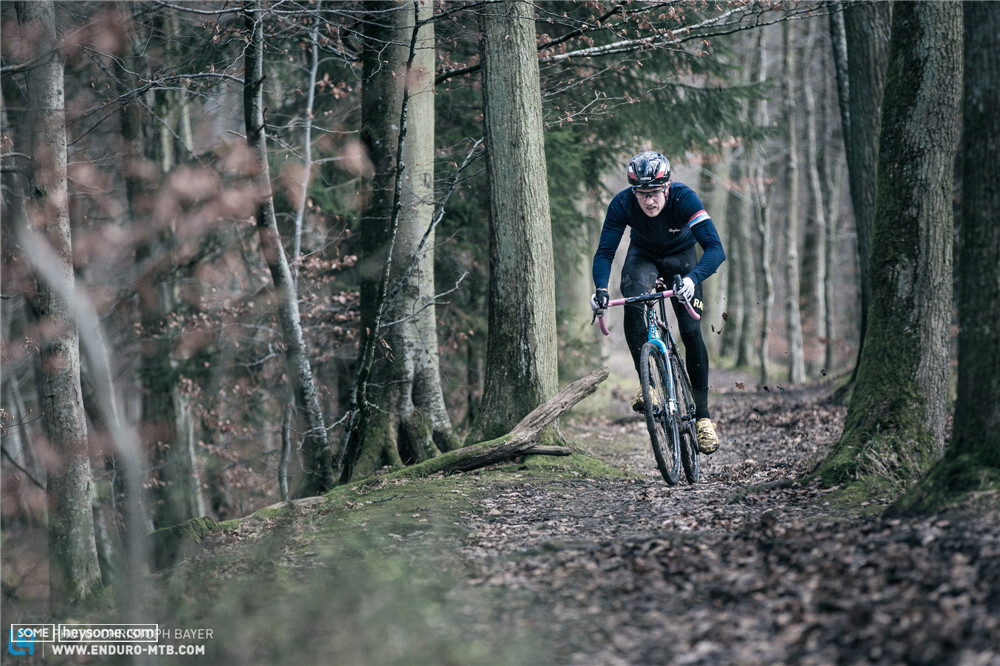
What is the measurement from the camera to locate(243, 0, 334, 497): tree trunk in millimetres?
8773

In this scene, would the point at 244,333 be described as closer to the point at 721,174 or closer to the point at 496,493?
the point at 496,493

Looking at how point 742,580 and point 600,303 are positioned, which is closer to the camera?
point 742,580

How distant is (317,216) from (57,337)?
5.77 meters

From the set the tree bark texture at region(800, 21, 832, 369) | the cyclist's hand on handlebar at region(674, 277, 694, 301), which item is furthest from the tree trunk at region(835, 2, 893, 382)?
the tree bark texture at region(800, 21, 832, 369)

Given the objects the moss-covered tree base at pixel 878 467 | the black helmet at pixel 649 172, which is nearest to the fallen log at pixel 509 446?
the black helmet at pixel 649 172

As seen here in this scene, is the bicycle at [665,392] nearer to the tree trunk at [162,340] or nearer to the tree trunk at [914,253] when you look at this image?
the tree trunk at [914,253]

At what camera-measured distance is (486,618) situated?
14.1 ft

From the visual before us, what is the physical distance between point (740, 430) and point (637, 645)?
9431mm

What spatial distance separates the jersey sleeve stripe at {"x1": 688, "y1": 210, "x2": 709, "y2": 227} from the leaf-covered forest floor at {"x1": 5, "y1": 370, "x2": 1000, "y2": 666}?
2.19m

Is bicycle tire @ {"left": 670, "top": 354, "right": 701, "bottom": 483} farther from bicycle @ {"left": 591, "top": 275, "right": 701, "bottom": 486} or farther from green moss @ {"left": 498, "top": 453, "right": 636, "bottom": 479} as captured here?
green moss @ {"left": 498, "top": 453, "right": 636, "bottom": 479}

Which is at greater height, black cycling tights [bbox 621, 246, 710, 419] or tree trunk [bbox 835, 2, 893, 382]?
tree trunk [bbox 835, 2, 893, 382]

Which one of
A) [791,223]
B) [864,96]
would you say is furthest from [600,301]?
[791,223]

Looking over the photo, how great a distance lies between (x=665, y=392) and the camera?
7.06 meters

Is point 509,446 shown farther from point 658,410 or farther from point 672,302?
point 672,302
